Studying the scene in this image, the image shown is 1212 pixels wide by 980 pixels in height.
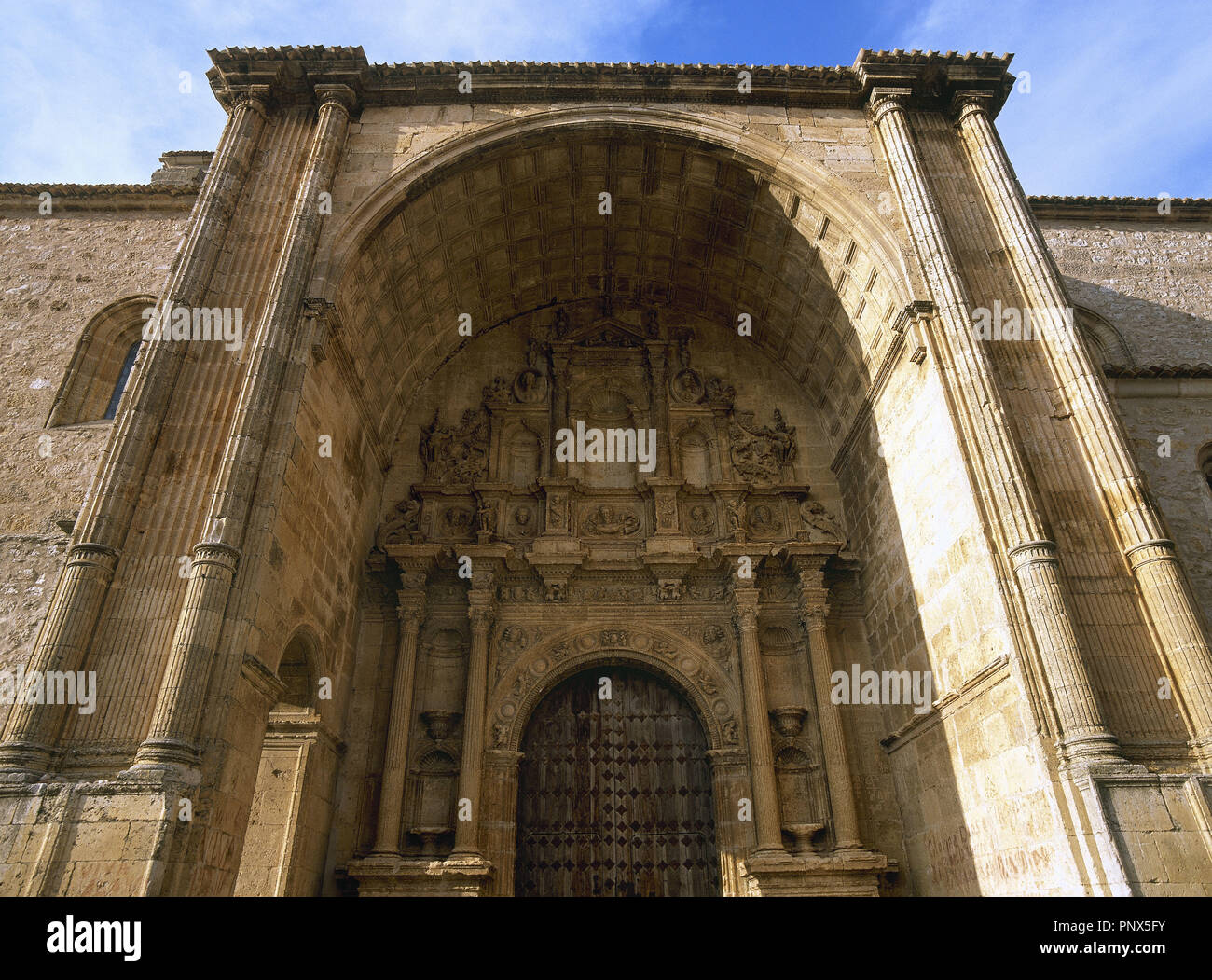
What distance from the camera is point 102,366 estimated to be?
11.1m

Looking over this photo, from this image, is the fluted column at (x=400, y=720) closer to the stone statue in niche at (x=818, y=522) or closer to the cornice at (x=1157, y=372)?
the stone statue in niche at (x=818, y=522)

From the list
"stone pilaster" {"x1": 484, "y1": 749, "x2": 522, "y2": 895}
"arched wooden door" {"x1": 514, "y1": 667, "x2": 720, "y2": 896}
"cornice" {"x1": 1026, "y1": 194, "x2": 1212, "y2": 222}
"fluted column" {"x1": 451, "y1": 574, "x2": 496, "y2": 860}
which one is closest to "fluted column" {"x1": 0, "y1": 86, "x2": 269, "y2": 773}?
"fluted column" {"x1": 451, "y1": 574, "x2": 496, "y2": 860}

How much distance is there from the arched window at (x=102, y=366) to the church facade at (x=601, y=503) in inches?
2.3

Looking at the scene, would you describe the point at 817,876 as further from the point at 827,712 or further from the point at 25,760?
the point at 25,760

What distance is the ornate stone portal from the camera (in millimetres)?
8883

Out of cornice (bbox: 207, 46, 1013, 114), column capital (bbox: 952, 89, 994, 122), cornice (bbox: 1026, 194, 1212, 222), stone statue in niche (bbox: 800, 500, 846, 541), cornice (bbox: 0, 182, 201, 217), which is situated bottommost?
stone statue in niche (bbox: 800, 500, 846, 541)

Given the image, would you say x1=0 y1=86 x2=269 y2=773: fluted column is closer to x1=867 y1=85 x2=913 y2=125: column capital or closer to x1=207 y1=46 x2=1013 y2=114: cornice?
x1=207 y1=46 x2=1013 y2=114: cornice

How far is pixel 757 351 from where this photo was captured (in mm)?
12320

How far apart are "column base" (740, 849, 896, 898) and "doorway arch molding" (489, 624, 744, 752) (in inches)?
56.3

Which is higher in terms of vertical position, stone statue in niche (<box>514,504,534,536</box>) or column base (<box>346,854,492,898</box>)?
stone statue in niche (<box>514,504,534,536</box>)

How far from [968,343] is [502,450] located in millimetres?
6307

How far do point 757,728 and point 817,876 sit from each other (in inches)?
65.3

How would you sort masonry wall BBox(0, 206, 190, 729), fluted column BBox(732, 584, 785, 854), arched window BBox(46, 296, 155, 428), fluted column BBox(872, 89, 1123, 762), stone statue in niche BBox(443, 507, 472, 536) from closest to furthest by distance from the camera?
fluted column BBox(872, 89, 1123, 762), fluted column BBox(732, 584, 785, 854), masonry wall BBox(0, 206, 190, 729), arched window BBox(46, 296, 155, 428), stone statue in niche BBox(443, 507, 472, 536)
